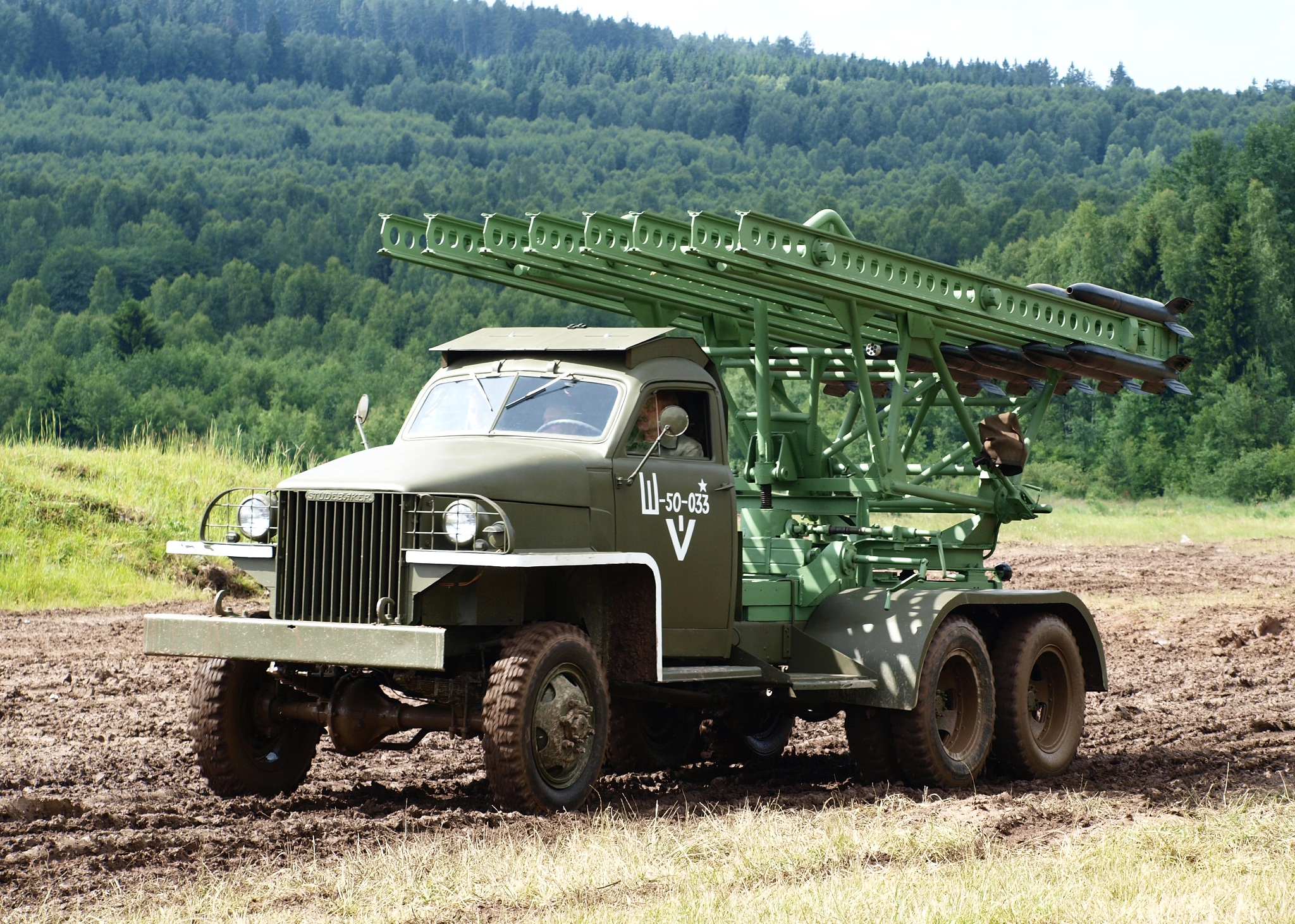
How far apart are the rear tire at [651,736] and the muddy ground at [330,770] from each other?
0.47 feet

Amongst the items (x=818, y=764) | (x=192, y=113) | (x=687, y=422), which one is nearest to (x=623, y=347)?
(x=687, y=422)

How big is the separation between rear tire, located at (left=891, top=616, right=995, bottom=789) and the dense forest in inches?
862

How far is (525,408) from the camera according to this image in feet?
28.6

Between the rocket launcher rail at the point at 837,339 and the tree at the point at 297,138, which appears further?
the tree at the point at 297,138

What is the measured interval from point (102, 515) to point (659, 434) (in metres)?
14.1

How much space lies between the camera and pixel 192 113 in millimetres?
194000

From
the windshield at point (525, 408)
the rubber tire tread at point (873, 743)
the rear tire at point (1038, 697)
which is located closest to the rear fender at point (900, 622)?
the rear tire at point (1038, 697)

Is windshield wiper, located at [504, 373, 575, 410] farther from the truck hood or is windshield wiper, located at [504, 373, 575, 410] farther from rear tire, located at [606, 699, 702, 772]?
rear tire, located at [606, 699, 702, 772]

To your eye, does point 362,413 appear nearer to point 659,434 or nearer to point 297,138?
point 659,434

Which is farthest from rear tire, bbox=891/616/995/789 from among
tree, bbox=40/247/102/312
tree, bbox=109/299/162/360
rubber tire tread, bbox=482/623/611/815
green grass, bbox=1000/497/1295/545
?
tree, bbox=40/247/102/312

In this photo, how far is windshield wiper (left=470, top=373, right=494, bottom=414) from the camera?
8.75 m

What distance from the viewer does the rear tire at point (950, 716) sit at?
30.5ft

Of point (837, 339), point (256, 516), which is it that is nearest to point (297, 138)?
point (837, 339)

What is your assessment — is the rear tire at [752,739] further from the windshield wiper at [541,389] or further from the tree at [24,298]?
the tree at [24,298]
